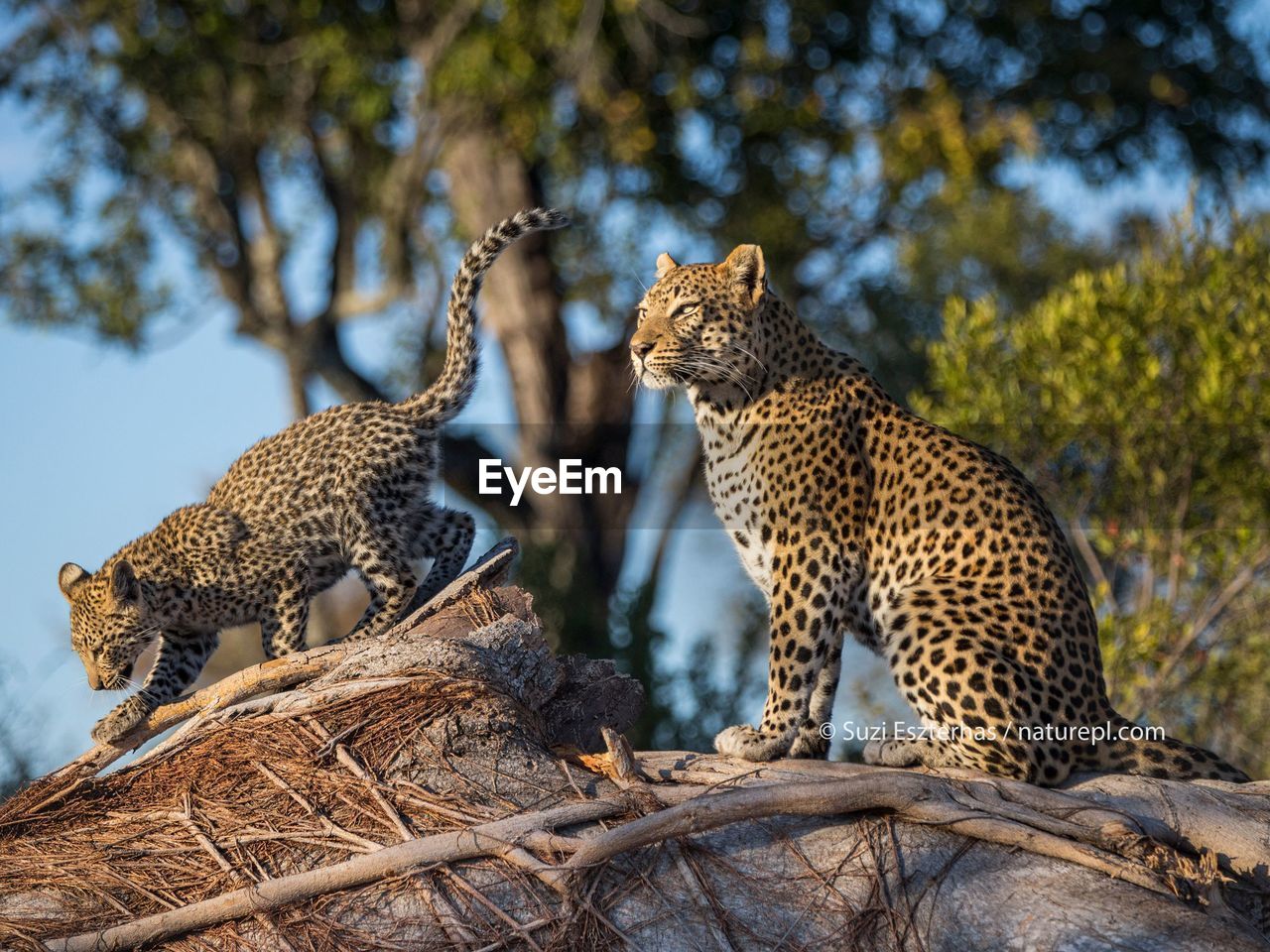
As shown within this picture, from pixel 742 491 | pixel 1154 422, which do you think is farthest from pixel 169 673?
pixel 1154 422

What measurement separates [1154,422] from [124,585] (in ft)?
30.6

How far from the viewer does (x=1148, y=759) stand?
845cm

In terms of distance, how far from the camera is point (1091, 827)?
7492mm

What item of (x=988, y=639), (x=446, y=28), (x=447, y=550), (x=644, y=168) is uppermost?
(x=446, y=28)

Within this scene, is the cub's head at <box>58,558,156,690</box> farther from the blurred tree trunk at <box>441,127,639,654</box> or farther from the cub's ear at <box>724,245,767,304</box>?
the blurred tree trunk at <box>441,127,639,654</box>

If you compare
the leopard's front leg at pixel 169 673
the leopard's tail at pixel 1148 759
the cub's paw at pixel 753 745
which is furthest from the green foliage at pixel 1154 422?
the leopard's front leg at pixel 169 673

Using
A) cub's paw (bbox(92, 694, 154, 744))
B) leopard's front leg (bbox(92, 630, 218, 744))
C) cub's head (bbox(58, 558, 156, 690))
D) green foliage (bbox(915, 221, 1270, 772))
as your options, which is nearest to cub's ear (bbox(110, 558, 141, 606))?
cub's head (bbox(58, 558, 156, 690))

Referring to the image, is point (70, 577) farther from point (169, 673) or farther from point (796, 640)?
point (796, 640)

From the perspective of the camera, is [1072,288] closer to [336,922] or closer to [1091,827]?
[1091,827]

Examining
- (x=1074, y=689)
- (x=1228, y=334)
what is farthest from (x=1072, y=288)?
(x=1074, y=689)

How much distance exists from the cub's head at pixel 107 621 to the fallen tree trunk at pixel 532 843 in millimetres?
1518

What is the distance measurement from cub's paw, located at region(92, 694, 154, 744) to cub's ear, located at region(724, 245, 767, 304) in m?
3.95

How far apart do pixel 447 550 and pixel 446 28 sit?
14556 millimetres

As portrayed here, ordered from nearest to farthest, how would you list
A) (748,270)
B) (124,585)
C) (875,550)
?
(875,550) < (748,270) < (124,585)
